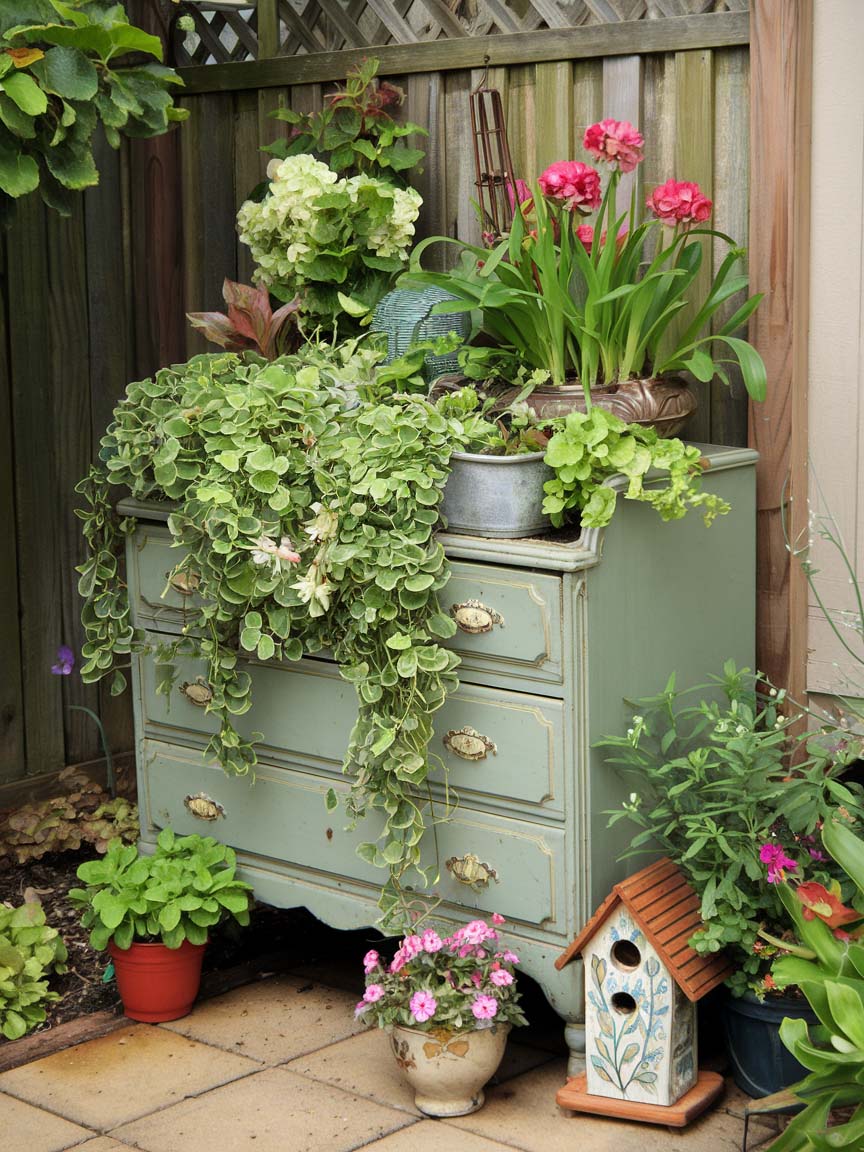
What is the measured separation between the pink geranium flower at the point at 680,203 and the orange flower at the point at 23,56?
118cm

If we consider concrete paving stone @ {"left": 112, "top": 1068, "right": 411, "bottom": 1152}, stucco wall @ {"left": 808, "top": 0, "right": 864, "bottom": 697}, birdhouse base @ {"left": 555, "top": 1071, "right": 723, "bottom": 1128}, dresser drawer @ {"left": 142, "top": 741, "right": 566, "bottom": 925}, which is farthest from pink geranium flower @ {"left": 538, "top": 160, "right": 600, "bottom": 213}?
concrete paving stone @ {"left": 112, "top": 1068, "right": 411, "bottom": 1152}

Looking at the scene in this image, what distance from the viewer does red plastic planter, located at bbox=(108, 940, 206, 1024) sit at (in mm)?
3049

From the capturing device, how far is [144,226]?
4.07m

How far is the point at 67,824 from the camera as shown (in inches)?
155

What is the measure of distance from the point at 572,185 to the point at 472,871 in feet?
4.34

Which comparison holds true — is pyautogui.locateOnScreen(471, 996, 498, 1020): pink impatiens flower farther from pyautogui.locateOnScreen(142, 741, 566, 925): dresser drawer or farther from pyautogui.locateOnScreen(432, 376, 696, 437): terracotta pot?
pyautogui.locateOnScreen(432, 376, 696, 437): terracotta pot

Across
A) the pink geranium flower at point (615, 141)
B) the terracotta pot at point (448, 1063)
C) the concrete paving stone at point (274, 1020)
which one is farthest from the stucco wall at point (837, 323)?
the concrete paving stone at point (274, 1020)

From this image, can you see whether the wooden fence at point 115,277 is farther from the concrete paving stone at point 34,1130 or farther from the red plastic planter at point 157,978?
the concrete paving stone at point 34,1130

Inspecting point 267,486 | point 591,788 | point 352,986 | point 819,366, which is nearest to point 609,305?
point 819,366

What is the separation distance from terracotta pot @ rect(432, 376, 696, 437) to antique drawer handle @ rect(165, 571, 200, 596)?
0.74 metres

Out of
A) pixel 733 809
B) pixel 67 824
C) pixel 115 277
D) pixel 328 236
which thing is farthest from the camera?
pixel 115 277

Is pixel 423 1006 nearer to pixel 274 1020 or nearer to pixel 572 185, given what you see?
pixel 274 1020

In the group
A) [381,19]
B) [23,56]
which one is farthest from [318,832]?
[381,19]

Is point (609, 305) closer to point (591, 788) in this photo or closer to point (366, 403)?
point (366, 403)
